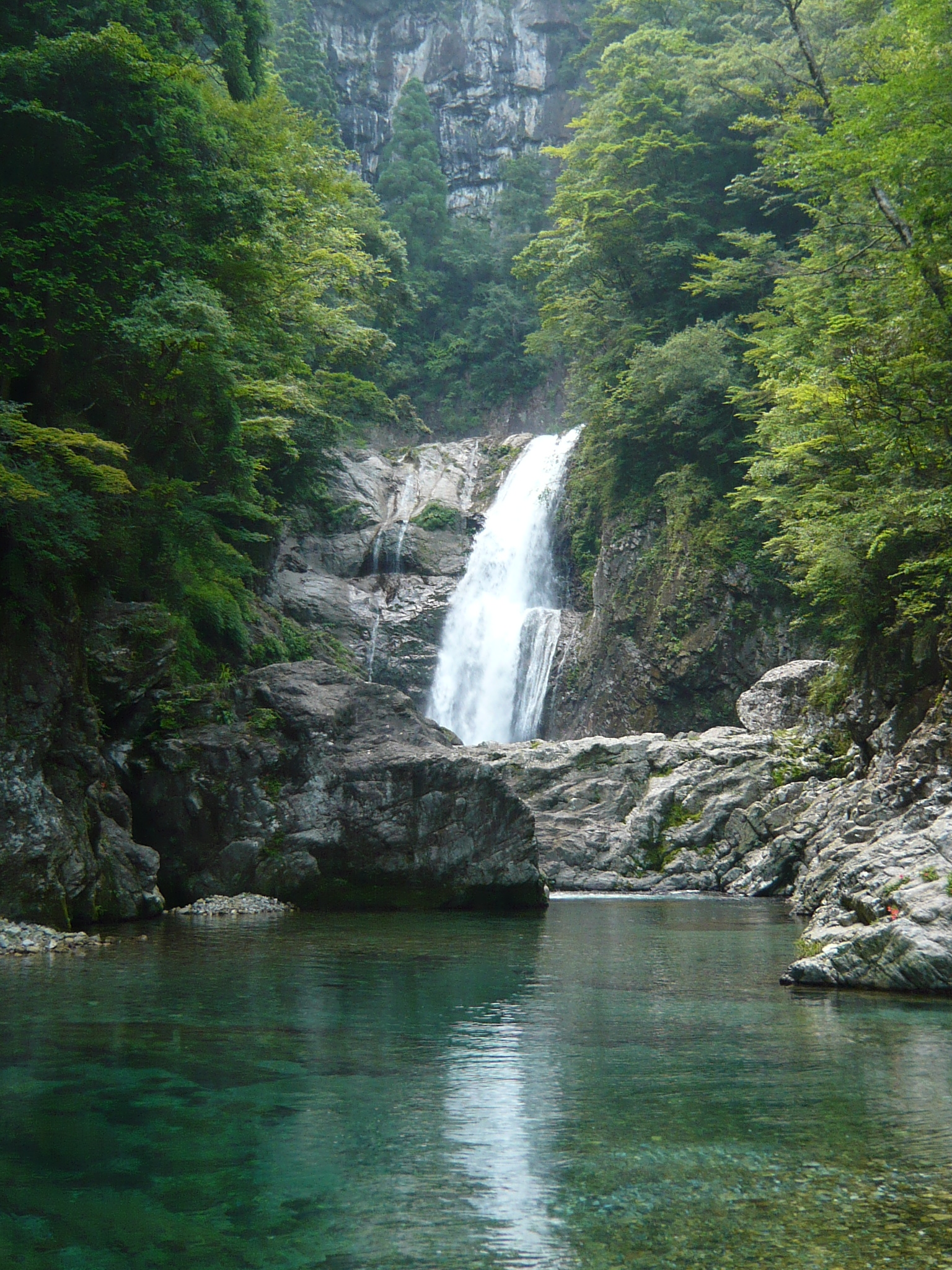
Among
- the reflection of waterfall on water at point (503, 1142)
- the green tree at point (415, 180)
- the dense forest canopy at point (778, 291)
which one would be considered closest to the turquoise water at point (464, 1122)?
the reflection of waterfall on water at point (503, 1142)

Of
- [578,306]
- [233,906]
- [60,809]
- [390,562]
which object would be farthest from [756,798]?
A: [578,306]

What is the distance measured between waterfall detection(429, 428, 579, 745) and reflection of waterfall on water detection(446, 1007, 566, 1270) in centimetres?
2353

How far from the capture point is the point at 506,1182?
3.73m

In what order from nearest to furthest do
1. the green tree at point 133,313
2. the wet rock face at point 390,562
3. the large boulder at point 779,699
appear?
the green tree at point 133,313 → the large boulder at point 779,699 → the wet rock face at point 390,562

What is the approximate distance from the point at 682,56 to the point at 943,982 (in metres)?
32.7

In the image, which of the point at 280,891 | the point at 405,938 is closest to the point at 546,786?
the point at 280,891

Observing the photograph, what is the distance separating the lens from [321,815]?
14.3 m

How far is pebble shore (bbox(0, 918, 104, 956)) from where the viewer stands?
938 centimetres

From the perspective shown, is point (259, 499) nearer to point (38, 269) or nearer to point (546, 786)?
point (546, 786)

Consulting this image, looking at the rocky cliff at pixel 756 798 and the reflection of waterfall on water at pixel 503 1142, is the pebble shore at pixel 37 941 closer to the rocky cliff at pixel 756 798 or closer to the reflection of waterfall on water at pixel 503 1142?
the reflection of waterfall on water at pixel 503 1142

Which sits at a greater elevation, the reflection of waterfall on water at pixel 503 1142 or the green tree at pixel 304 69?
the green tree at pixel 304 69

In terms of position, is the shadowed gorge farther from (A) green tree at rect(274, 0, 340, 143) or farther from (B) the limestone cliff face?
(B) the limestone cliff face

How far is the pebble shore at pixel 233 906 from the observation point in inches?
517

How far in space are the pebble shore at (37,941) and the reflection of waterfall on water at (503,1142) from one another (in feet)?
15.6
